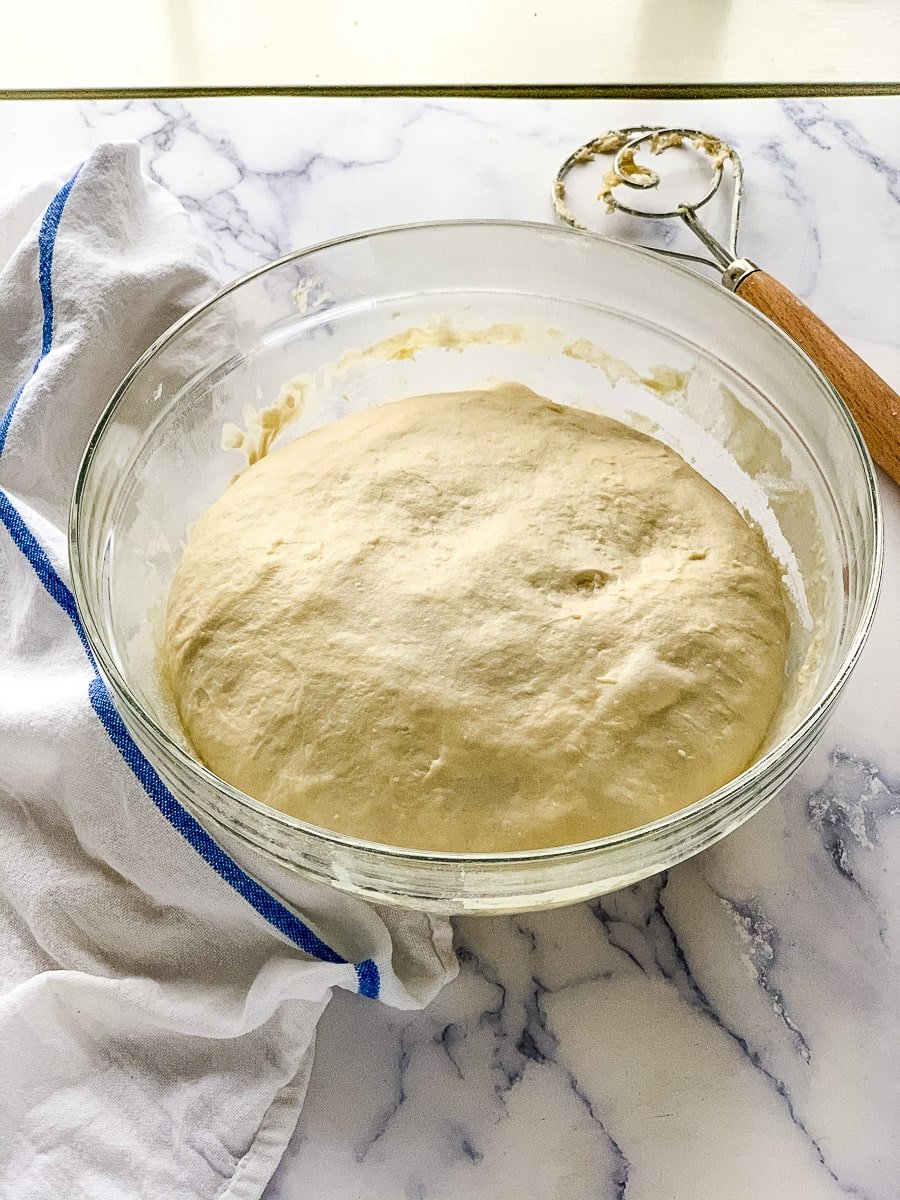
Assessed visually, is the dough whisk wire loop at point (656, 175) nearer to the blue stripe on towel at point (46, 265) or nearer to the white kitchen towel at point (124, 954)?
the blue stripe on towel at point (46, 265)

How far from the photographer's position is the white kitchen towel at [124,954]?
86 centimetres

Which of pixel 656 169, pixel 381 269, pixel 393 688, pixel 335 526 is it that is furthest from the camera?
pixel 656 169

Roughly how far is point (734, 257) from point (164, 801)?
30.9 inches

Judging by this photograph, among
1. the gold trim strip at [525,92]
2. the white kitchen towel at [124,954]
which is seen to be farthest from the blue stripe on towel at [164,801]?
the gold trim strip at [525,92]

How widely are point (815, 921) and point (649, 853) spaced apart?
0.84ft

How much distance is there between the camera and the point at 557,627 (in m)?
0.90

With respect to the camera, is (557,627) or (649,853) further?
(557,627)

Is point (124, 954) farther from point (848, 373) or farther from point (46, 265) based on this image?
point (848, 373)

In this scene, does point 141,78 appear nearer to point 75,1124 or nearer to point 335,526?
point 335,526

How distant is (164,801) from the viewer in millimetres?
933

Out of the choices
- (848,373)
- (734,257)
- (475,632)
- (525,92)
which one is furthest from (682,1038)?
(525,92)

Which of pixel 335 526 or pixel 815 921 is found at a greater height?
pixel 335 526

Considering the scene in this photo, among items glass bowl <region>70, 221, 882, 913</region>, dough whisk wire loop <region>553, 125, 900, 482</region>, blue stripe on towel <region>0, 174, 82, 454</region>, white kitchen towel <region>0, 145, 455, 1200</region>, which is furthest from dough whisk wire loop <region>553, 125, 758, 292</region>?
white kitchen towel <region>0, 145, 455, 1200</region>

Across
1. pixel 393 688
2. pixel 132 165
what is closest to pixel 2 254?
pixel 132 165
